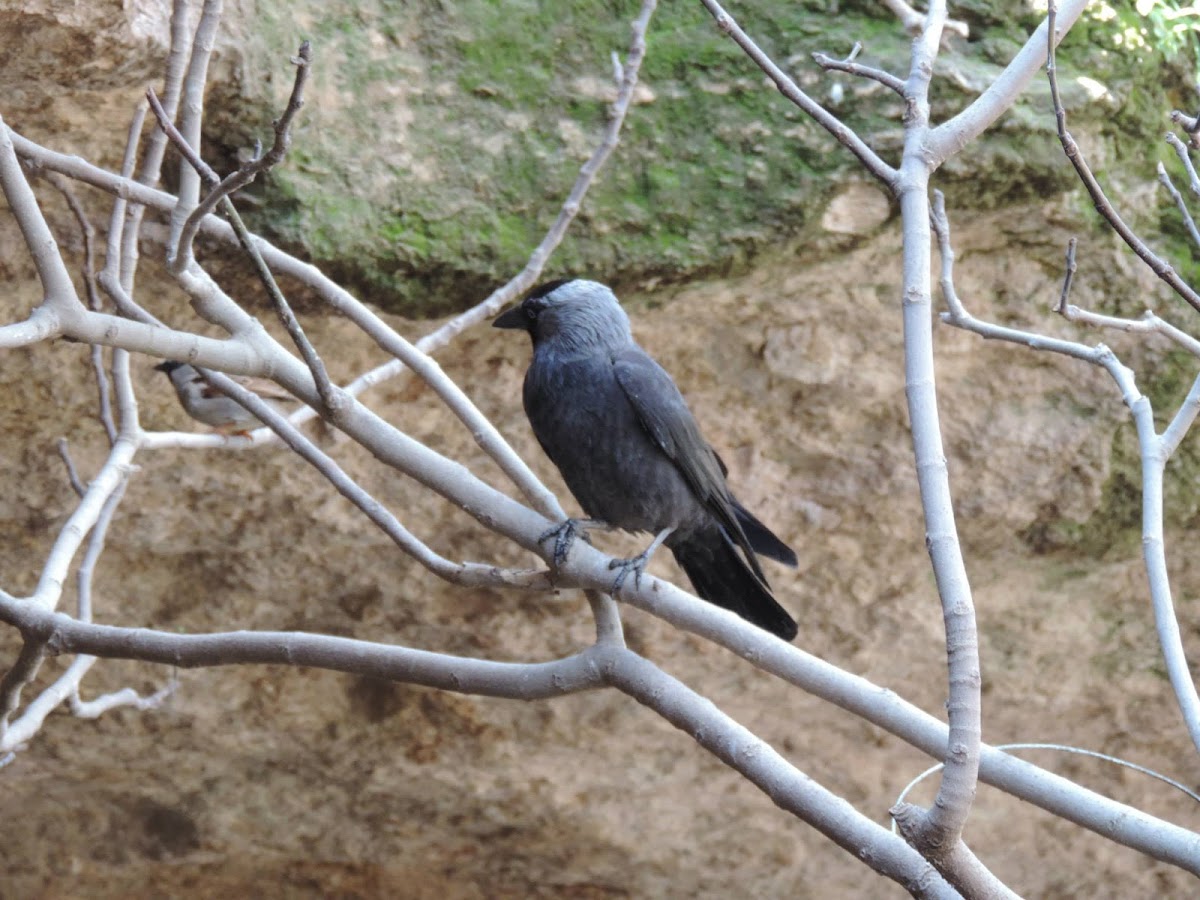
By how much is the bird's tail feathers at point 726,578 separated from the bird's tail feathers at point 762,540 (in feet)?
0.23

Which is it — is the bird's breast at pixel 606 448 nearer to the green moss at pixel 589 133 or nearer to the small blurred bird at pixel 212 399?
the green moss at pixel 589 133

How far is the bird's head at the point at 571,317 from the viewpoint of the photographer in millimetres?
3320

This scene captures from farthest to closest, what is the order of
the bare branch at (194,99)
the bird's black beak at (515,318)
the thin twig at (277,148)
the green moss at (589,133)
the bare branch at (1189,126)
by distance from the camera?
the green moss at (589,133), the bird's black beak at (515,318), the bare branch at (194,99), the bare branch at (1189,126), the thin twig at (277,148)

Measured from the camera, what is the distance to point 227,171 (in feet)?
11.5

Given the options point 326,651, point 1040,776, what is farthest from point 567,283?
point 1040,776

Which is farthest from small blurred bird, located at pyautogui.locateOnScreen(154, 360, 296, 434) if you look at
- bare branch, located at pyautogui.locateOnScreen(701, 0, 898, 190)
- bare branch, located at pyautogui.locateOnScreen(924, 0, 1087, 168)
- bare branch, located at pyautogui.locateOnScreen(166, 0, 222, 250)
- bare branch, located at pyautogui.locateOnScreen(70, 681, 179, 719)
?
bare branch, located at pyautogui.locateOnScreen(924, 0, 1087, 168)

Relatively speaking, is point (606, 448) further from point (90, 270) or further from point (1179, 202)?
point (1179, 202)

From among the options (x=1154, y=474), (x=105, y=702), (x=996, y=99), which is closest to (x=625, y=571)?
(x=1154, y=474)

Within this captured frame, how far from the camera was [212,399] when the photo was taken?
3.59m

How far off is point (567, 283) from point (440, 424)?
80 centimetres

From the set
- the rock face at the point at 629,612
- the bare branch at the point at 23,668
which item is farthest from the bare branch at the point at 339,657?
the rock face at the point at 629,612

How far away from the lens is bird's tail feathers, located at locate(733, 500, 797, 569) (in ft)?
10.3

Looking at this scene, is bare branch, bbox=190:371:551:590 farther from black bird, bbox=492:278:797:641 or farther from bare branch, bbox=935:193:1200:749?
bare branch, bbox=935:193:1200:749

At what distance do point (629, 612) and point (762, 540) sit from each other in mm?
1117
